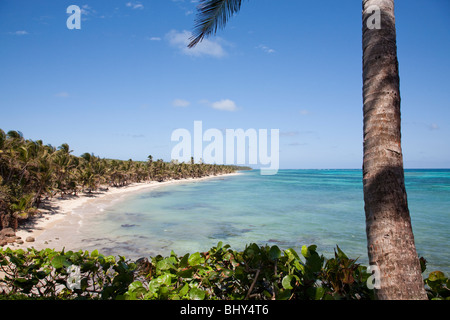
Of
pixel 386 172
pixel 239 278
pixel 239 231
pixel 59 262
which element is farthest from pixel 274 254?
pixel 239 231

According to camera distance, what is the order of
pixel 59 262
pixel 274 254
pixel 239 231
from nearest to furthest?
pixel 274 254, pixel 59 262, pixel 239 231

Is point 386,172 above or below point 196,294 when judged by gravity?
above

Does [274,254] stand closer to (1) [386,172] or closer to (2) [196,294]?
(2) [196,294]

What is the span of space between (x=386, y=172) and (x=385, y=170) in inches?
0.8

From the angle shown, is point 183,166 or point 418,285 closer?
point 418,285

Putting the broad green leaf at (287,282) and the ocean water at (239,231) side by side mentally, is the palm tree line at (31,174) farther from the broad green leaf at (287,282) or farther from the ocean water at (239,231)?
the broad green leaf at (287,282)

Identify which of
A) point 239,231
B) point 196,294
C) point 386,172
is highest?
point 386,172

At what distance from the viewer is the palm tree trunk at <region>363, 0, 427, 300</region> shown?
2.16m

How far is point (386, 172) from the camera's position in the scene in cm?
231

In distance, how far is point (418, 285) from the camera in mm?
2141

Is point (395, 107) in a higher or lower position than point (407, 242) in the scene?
higher
